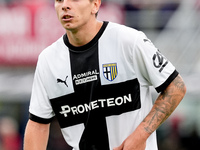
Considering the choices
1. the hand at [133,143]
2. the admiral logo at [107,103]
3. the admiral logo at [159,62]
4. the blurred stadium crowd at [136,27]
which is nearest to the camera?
the hand at [133,143]

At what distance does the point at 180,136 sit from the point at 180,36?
8.55 ft

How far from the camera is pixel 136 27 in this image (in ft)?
46.7

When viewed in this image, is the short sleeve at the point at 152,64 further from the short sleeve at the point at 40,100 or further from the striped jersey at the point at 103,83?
the short sleeve at the point at 40,100

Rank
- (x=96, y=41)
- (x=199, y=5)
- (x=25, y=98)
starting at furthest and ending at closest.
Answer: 1. (x=25, y=98)
2. (x=199, y=5)
3. (x=96, y=41)

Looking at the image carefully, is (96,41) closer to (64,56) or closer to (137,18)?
(64,56)

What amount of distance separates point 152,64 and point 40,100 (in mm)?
1066

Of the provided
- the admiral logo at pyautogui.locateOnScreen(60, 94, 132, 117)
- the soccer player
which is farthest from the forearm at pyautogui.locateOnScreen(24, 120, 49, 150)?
the admiral logo at pyautogui.locateOnScreen(60, 94, 132, 117)

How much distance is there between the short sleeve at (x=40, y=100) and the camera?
4.73 m

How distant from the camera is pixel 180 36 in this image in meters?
14.1

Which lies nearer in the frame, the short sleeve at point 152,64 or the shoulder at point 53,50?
the short sleeve at point 152,64

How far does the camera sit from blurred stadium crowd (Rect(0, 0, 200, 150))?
14.0m

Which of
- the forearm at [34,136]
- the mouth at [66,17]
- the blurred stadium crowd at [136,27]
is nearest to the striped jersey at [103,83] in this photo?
the forearm at [34,136]

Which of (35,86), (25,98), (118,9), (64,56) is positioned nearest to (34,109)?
(35,86)

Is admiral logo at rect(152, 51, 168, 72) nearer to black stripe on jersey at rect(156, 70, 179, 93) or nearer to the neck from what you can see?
black stripe on jersey at rect(156, 70, 179, 93)
